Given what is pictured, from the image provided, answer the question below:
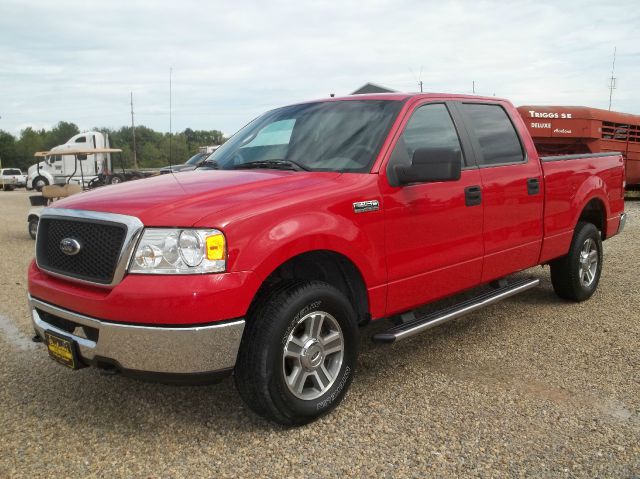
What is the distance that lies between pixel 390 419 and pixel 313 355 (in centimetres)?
58

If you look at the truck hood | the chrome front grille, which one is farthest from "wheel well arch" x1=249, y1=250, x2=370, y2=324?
the chrome front grille

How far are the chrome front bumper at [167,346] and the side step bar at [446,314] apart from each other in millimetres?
1037

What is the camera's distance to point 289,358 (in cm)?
325

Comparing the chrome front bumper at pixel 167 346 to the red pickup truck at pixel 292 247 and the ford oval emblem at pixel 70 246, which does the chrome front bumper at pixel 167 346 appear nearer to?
the red pickup truck at pixel 292 247

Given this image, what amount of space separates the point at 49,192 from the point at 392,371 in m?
9.92

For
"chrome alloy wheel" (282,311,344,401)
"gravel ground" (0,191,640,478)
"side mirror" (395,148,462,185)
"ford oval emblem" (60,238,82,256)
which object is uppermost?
"side mirror" (395,148,462,185)

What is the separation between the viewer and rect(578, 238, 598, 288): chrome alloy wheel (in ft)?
18.8

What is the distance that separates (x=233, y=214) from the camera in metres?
2.95

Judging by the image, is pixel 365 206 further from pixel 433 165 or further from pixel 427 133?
pixel 427 133

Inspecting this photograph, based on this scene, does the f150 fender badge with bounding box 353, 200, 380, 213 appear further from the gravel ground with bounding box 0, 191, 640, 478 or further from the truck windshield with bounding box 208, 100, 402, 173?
the gravel ground with bounding box 0, 191, 640, 478

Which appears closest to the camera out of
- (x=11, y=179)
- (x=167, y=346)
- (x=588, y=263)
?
(x=167, y=346)

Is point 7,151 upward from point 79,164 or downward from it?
upward

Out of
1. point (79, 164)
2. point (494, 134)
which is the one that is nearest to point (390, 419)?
point (494, 134)

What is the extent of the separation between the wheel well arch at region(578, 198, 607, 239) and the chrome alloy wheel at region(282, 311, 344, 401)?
3483 mm
